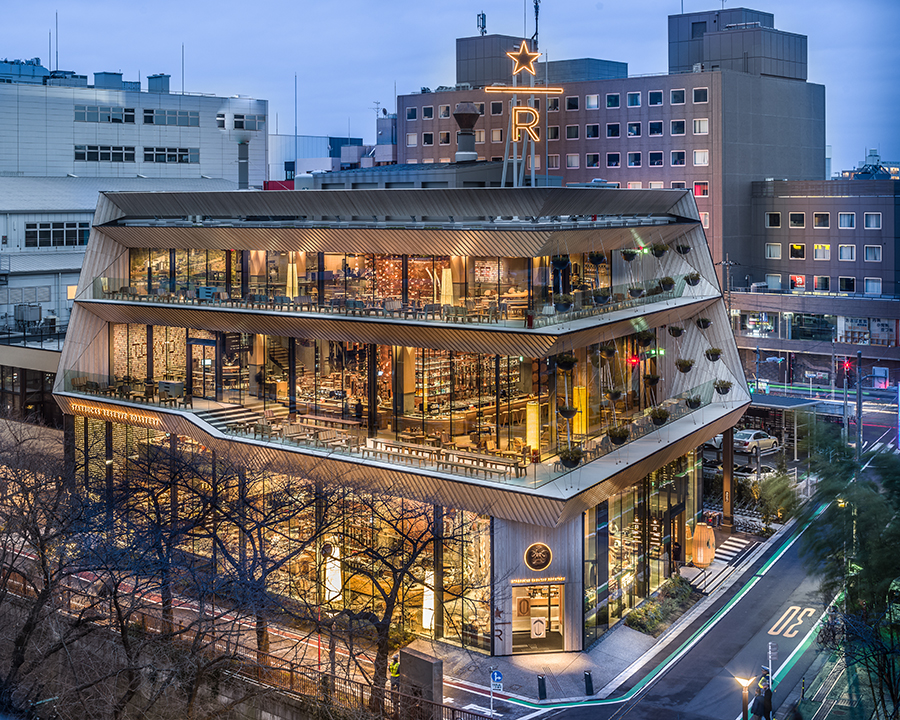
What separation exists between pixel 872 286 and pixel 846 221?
5.81 meters

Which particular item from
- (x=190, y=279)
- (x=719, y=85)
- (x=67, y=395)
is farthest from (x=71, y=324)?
(x=719, y=85)

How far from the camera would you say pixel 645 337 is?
45094 millimetres

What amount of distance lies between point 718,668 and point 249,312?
899 inches

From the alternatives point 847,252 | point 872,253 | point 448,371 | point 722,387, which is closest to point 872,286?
point 872,253

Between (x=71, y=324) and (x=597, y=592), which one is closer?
(x=597, y=592)

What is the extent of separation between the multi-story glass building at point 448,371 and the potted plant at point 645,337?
11 centimetres

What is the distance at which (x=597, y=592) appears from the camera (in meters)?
36.8

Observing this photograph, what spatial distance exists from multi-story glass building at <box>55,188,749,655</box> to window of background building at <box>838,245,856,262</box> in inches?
1605

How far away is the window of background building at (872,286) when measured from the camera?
82812 millimetres

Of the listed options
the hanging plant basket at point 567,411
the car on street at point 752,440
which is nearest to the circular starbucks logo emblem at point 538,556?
the hanging plant basket at point 567,411

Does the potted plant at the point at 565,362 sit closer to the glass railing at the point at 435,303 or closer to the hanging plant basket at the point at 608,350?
the glass railing at the point at 435,303

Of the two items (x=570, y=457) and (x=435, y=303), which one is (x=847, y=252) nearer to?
(x=435, y=303)

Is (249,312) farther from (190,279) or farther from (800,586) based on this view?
(800,586)

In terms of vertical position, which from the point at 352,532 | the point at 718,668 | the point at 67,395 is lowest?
the point at 718,668
